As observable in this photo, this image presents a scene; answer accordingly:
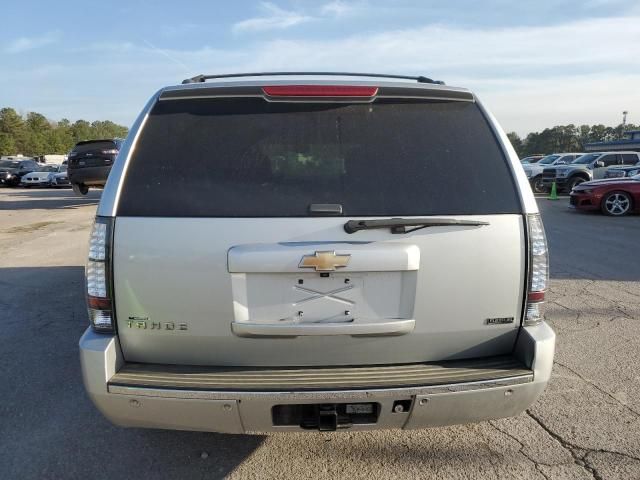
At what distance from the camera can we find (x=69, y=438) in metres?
3.00

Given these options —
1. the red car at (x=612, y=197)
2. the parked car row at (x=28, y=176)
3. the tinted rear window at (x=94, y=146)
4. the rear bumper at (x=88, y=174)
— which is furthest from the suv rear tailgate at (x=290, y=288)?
the parked car row at (x=28, y=176)

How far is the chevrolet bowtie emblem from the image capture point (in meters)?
2.18

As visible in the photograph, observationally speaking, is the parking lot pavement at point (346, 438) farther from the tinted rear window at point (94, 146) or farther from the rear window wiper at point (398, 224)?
the tinted rear window at point (94, 146)

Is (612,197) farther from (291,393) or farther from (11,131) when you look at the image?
(11,131)

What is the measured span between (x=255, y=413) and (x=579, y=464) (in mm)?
1872

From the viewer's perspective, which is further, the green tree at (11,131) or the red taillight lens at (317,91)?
the green tree at (11,131)

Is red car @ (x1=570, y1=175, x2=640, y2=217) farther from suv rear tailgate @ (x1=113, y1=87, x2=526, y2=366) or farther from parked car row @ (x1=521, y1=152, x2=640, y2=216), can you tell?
suv rear tailgate @ (x1=113, y1=87, x2=526, y2=366)

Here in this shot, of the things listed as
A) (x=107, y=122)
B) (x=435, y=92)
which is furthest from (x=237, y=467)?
(x=107, y=122)

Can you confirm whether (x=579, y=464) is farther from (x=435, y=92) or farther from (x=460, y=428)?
(x=435, y=92)

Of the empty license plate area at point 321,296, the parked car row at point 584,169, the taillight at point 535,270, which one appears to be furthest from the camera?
the parked car row at point 584,169

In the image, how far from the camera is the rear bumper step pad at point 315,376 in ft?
7.17

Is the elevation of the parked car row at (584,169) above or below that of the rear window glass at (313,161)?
below

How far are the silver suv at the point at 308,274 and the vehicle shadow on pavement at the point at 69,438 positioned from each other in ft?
2.15

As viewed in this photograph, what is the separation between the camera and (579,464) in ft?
8.89
